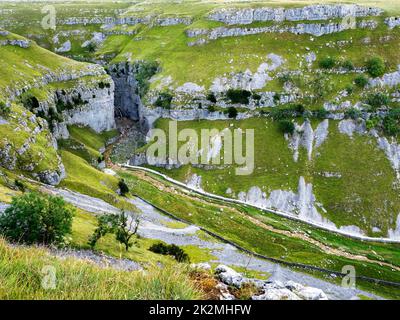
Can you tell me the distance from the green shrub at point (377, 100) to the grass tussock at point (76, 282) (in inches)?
4986

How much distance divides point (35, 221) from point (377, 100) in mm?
117383

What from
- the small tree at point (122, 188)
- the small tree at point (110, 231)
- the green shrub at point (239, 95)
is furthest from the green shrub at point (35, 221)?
the green shrub at point (239, 95)

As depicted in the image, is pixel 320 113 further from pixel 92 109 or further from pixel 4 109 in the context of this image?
pixel 4 109

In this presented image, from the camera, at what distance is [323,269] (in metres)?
76.4

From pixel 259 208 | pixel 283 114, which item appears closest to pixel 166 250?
pixel 259 208

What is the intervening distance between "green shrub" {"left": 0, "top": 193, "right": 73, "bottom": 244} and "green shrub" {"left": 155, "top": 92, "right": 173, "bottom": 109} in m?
93.7

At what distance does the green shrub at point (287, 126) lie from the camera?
398 ft

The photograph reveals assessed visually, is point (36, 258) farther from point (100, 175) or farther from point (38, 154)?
point (100, 175)

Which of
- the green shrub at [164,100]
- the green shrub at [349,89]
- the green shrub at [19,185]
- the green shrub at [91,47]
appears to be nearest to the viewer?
the green shrub at [19,185]

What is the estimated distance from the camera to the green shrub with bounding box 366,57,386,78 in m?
130

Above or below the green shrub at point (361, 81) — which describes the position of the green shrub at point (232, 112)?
below

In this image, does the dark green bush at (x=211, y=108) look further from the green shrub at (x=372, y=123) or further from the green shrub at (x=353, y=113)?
the green shrub at (x=372, y=123)

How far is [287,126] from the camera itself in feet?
399
